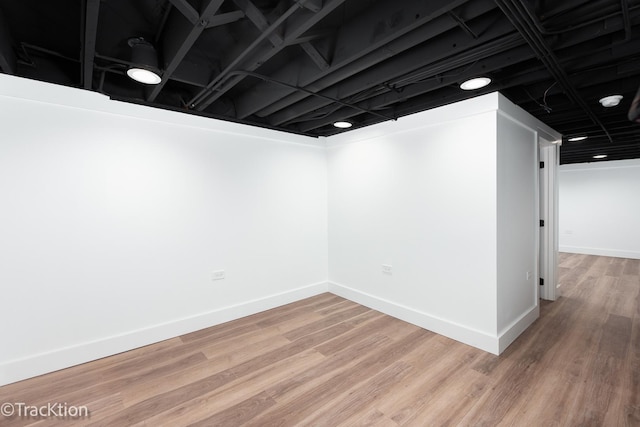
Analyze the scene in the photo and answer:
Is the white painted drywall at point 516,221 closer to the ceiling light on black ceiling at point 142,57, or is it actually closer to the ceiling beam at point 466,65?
the ceiling beam at point 466,65

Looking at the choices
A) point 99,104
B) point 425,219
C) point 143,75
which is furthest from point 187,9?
point 425,219

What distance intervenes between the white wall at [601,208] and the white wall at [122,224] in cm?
874

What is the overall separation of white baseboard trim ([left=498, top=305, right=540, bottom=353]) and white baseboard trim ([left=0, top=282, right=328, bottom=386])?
2.72 meters

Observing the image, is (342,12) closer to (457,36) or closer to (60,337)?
(457,36)

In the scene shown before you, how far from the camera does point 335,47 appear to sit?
2133 mm


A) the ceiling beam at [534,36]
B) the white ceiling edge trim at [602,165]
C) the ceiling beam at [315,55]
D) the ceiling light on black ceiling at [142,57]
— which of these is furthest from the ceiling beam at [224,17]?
the white ceiling edge trim at [602,165]

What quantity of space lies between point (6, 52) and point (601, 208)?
37.4 ft

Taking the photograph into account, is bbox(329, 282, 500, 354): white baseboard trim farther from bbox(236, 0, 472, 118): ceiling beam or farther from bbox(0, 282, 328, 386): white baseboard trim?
bbox(236, 0, 472, 118): ceiling beam

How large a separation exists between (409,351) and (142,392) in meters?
2.45

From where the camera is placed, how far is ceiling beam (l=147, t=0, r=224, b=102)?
1.56 metres

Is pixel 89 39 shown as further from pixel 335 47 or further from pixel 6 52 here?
pixel 335 47

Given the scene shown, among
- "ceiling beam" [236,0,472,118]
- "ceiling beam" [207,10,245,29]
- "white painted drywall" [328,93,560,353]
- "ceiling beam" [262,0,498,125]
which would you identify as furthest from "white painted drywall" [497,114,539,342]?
"ceiling beam" [207,10,245,29]

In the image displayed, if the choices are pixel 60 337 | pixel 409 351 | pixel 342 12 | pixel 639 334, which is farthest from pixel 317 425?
pixel 639 334

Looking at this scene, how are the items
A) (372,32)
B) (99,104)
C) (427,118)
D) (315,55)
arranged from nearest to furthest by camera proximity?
(372,32) → (315,55) → (99,104) → (427,118)
